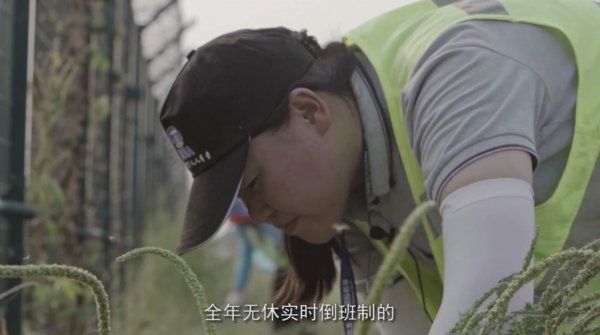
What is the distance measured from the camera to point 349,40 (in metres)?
2.09

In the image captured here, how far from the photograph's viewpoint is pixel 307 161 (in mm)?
1919

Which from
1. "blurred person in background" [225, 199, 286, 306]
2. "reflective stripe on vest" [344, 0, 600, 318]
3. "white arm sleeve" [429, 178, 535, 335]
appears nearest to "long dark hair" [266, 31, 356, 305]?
"reflective stripe on vest" [344, 0, 600, 318]

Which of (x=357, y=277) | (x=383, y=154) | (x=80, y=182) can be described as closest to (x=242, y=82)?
(x=383, y=154)

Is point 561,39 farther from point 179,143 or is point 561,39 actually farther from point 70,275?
point 70,275

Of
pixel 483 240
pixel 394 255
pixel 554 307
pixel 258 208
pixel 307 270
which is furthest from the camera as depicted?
pixel 307 270

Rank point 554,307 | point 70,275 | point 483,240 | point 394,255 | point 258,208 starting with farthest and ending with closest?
1. point 258,208
2. point 483,240
3. point 554,307
4. point 70,275
5. point 394,255

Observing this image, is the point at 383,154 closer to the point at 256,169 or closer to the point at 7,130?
the point at 256,169

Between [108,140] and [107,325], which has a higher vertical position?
[107,325]

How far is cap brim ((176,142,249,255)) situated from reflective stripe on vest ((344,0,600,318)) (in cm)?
28

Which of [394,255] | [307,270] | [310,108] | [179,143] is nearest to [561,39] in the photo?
[310,108]

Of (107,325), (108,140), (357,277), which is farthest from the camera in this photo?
(108,140)

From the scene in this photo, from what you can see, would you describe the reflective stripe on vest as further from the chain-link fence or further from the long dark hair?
the chain-link fence

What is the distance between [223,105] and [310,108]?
0.15 m

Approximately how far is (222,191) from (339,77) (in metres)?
0.29
